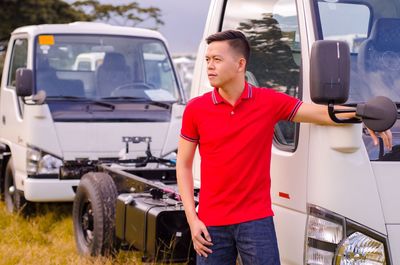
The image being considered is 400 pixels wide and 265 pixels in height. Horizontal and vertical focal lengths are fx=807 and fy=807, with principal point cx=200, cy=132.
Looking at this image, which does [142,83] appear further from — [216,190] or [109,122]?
[216,190]

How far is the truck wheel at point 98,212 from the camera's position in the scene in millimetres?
5988

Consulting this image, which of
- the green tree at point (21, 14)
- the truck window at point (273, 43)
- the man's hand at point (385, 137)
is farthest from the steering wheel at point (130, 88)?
the green tree at point (21, 14)

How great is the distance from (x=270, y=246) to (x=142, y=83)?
5.04m

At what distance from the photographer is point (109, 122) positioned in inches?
317

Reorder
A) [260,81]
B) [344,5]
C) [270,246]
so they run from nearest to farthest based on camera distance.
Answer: [270,246]
[344,5]
[260,81]

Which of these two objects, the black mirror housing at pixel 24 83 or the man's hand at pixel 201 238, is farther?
the black mirror housing at pixel 24 83

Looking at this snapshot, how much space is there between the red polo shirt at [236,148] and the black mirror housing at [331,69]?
355 millimetres

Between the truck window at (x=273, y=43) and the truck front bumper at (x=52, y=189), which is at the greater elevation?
the truck window at (x=273, y=43)

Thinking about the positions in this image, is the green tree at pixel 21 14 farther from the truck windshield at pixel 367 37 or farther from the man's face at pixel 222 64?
the man's face at pixel 222 64

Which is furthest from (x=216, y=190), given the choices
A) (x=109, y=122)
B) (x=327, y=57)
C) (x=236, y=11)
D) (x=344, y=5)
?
(x=109, y=122)

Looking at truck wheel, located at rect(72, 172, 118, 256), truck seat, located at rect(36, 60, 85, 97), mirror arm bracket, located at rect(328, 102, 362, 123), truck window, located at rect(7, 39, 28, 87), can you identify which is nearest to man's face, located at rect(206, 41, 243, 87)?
mirror arm bracket, located at rect(328, 102, 362, 123)

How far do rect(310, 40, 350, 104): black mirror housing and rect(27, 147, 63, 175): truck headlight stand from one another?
4.80 metres

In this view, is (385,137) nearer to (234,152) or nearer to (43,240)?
(234,152)

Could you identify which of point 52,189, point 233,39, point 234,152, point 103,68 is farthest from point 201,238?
point 103,68
